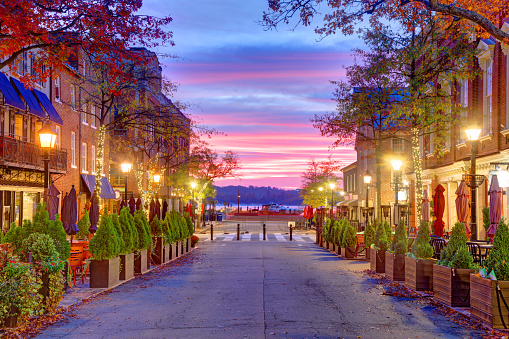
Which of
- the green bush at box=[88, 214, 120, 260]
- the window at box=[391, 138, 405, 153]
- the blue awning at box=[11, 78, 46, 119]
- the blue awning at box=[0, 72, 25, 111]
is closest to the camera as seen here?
the green bush at box=[88, 214, 120, 260]

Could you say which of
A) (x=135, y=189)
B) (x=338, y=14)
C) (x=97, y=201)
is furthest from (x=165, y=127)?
(x=135, y=189)

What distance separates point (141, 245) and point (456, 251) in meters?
9.99

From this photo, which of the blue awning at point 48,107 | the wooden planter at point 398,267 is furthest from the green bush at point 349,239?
the blue awning at point 48,107

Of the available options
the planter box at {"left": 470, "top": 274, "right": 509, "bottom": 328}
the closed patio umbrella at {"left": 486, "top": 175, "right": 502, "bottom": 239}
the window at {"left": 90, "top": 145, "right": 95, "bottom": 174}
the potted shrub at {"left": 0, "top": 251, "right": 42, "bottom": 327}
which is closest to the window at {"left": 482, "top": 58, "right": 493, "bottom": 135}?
the closed patio umbrella at {"left": 486, "top": 175, "right": 502, "bottom": 239}

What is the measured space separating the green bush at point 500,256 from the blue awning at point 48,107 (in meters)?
26.8

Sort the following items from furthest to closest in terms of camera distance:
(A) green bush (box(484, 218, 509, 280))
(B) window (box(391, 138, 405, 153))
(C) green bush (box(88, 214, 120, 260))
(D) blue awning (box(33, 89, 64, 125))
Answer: (B) window (box(391, 138, 405, 153)), (D) blue awning (box(33, 89, 64, 125)), (C) green bush (box(88, 214, 120, 260)), (A) green bush (box(484, 218, 509, 280))

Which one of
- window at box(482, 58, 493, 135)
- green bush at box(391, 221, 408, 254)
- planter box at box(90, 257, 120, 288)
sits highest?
window at box(482, 58, 493, 135)

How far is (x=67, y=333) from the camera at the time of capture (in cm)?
902

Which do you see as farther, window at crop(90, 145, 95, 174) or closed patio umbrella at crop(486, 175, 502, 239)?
window at crop(90, 145, 95, 174)

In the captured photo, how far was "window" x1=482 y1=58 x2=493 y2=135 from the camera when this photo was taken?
26.1 m

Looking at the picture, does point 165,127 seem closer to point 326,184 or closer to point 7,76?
point 7,76

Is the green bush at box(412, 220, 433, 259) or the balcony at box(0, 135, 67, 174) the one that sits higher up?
the balcony at box(0, 135, 67, 174)

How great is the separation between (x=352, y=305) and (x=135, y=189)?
47.6m

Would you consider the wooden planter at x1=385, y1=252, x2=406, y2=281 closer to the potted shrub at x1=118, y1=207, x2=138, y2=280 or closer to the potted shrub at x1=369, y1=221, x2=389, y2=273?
the potted shrub at x1=369, y1=221, x2=389, y2=273
